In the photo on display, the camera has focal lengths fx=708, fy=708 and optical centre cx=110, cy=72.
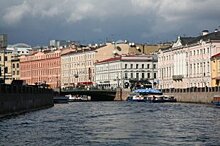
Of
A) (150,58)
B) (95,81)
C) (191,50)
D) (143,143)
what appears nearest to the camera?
(143,143)

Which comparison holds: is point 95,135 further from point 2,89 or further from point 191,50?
point 191,50

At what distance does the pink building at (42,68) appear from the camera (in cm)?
18325

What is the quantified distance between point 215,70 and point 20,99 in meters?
49.6

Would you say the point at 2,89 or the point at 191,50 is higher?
the point at 191,50

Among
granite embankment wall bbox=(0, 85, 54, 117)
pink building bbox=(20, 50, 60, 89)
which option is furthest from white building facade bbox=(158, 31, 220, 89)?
pink building bbox=(20, 50, 60, 89)

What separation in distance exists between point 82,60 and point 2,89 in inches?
4367

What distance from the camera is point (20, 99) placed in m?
69.1

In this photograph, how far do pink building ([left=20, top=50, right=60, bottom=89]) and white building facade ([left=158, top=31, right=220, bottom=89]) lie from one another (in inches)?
1824

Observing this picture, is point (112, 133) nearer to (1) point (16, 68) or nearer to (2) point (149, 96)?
(2) point (149, 96)

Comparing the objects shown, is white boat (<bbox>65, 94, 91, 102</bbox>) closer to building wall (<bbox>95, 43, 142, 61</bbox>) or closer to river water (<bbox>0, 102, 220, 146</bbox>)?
building wall (<bbox>95, 43, 142, 61</bbox>)

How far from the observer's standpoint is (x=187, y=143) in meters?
34.9

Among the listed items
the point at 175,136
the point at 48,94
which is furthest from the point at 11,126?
the point at 48,94

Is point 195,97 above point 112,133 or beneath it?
above

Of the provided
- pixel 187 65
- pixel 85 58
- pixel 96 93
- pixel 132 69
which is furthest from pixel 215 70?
pixel 85 58
